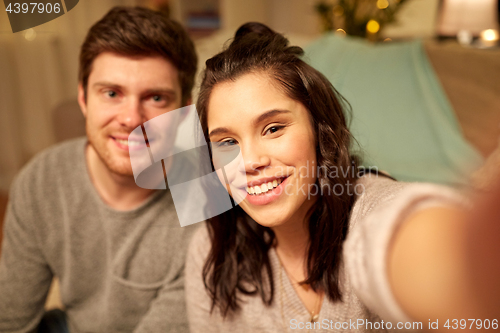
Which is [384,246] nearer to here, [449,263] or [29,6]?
[449,263]

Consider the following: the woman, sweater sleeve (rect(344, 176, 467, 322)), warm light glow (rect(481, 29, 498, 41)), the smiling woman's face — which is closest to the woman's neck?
the woman

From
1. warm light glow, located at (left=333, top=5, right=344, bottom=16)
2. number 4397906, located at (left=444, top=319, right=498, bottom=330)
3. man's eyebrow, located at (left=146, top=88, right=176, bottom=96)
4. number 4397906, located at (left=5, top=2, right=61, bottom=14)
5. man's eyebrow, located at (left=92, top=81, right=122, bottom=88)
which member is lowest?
number 4397906, located at (left=444, top=319, right=498, bottom=330)

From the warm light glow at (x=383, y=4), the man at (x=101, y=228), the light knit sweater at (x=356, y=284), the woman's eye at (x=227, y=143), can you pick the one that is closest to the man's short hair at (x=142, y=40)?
the man at (x=101, y=228)

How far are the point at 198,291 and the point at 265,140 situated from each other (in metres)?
0.36

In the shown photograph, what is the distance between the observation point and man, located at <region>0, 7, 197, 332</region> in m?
0.65

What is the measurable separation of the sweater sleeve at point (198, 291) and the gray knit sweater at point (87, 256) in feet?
0.23

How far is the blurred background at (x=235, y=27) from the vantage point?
1.00 metres

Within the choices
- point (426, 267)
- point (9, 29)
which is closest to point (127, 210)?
point (9, 29)

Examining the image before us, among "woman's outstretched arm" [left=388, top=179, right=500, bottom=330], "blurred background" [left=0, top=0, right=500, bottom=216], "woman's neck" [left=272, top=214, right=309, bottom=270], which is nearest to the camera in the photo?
"woman's outstretched arm" [left=388, top=179, right=500, bottom=330]

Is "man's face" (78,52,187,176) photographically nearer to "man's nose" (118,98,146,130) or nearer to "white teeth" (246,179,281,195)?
"man's nose" (118,98,146,130)

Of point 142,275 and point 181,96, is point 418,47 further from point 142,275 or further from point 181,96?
point 142,275

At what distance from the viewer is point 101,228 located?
75 cm

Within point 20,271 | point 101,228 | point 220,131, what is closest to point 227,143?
point 220,131

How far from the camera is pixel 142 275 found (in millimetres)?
727
